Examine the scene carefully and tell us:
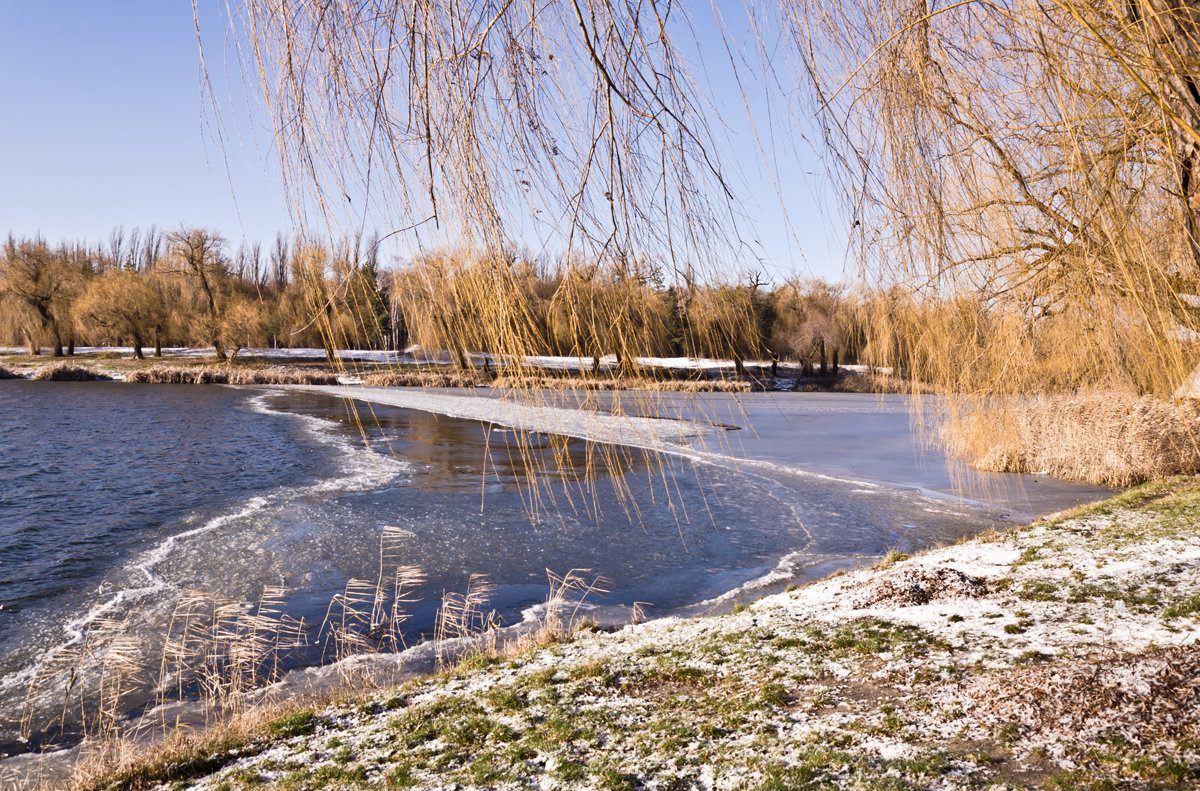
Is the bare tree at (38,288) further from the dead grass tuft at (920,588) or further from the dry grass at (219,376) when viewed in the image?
the dead grass tuft at (920,588)

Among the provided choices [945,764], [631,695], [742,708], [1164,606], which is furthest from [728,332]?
[1164,606]

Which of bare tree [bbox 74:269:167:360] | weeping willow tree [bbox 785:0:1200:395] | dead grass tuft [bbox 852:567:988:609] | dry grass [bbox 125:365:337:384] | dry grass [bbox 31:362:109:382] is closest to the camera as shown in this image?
weeping willow tree [bbox 785:0:1200:395]

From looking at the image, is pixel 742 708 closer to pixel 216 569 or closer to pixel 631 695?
pixel 631 695

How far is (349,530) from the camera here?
33.8ft

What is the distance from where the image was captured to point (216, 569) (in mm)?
8469

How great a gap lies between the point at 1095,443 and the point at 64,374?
44310mm

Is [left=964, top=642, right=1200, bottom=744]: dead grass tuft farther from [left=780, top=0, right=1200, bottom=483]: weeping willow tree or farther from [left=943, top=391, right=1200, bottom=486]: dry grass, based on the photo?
[left=943, top=391, right=1200, bottom=486]: dry grass

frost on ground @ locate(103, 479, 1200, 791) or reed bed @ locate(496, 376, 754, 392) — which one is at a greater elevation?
reed bed @ locate(496, 376, 754, 392)

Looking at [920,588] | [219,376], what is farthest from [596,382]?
[219,376]

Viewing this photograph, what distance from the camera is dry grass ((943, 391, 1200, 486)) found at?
→ 451 inches

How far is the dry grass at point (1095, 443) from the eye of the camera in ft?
37.6

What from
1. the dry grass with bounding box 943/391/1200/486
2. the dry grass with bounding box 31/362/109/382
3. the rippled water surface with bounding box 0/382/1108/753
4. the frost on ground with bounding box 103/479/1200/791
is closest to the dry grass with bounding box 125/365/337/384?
the dry grass with bounding box 31/362/109/382

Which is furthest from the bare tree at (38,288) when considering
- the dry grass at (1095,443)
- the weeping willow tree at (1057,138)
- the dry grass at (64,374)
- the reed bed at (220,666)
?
the weeping willow tree at (1057,138)

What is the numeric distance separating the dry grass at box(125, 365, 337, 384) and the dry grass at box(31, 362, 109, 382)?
1901 mm
